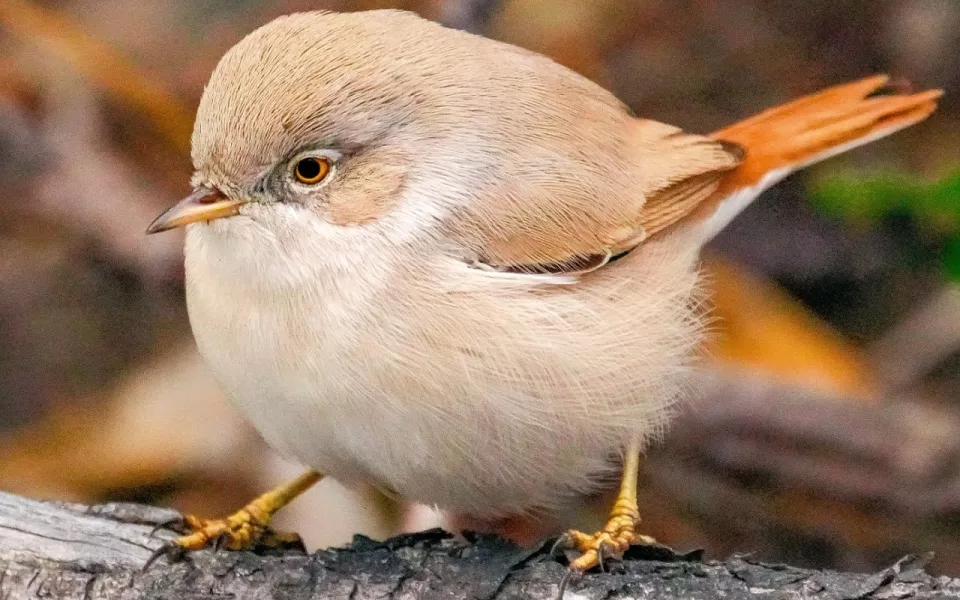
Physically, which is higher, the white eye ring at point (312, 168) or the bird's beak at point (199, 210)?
the white eye ring at point (312, 168)

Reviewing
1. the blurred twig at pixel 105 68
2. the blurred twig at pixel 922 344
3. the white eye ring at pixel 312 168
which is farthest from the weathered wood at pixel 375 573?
the blurred twig at pixel 105 68

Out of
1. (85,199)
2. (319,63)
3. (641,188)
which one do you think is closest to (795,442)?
(641,188)

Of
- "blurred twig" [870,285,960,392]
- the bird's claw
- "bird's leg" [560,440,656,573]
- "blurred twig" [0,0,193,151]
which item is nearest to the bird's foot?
"bird's leg" [560,440,656,573]

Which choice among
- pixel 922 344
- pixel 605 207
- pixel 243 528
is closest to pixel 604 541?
pixel 605 207

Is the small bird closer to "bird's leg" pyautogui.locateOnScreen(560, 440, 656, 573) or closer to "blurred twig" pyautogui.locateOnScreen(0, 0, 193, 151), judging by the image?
"bird's leg" pyautogui.locateOnScreen(560, 440, 656, 573)

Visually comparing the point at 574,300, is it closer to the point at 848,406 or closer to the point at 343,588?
the point at 343,588

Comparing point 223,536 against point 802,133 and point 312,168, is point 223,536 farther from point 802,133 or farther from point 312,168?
point 802,133

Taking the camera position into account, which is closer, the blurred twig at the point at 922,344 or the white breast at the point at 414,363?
the white breast at the point at 414,363

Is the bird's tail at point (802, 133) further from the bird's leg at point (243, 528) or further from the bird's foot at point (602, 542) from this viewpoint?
the bird's leg at point (243, 528)
